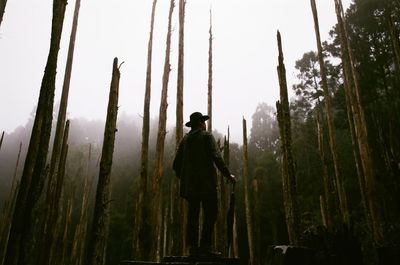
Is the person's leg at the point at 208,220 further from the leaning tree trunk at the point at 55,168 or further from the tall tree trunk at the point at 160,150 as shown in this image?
the tall tree trunk at the point at 160,150

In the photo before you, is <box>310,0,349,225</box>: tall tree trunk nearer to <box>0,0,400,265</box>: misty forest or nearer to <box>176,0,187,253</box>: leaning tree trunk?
<box>0,0,400,265</box>: misty forest

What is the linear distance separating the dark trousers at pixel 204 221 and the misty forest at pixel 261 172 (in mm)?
382

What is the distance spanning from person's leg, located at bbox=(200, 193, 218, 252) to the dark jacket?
11 cm

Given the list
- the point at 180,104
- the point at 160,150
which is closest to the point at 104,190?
the point at 160,150

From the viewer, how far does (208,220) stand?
3945 mm

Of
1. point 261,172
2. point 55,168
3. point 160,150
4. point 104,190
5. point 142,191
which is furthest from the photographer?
point 261,172

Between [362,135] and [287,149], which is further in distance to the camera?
[362,135]

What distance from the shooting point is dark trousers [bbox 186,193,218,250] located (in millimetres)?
3891

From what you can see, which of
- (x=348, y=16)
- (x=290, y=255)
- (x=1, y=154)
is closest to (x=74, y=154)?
(x=1, y=154)

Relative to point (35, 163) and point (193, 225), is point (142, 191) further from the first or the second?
point (193, 225)

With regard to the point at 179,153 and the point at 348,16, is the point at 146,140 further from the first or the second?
the point at 348,16

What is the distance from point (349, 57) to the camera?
12617mm

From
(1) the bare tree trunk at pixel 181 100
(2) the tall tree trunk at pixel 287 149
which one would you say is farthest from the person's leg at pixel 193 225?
(1) the bare tree trunk at pixel 181 100

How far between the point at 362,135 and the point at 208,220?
8.80 metres
